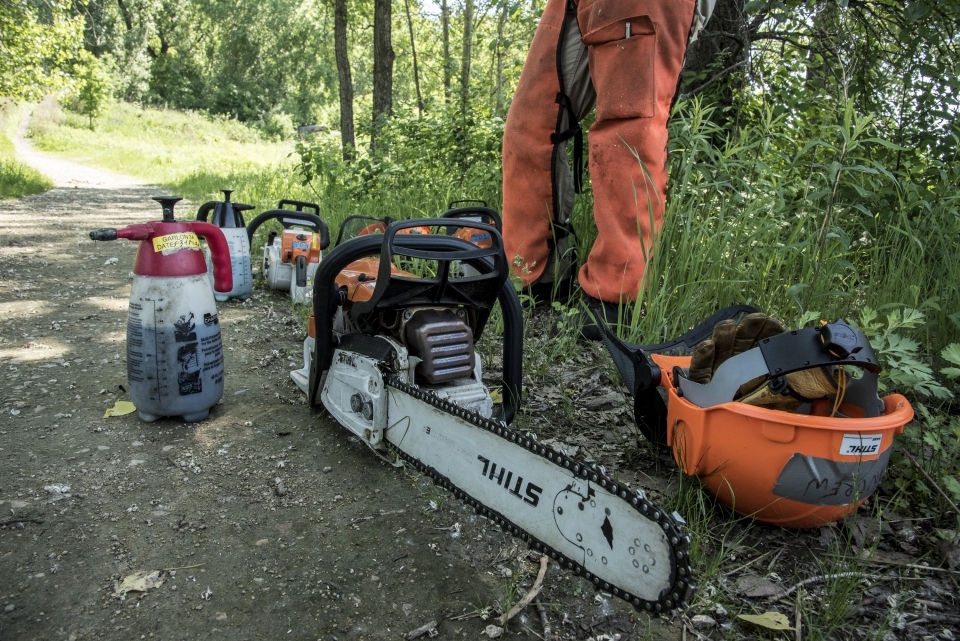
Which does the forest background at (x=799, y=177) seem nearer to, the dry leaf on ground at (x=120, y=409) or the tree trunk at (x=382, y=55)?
the dry leaf on ground at (x=120, y=409)

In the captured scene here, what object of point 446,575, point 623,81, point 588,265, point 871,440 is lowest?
point 446,575

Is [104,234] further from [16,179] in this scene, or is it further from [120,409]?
[16,179]

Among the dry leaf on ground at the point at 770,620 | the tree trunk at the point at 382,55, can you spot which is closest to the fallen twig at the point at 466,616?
the dry leaf on ground at the point at 770,620

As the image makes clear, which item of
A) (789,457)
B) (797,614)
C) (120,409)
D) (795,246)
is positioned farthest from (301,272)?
(797,614)

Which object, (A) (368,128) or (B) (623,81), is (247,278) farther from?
(A) (368,128)

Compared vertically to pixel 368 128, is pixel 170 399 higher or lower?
lower

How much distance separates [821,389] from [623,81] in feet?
5.57

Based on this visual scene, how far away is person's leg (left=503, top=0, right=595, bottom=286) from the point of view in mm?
3057

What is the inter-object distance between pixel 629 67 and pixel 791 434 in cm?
184

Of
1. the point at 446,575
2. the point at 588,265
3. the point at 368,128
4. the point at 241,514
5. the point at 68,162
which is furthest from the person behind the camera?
the point at 68,162

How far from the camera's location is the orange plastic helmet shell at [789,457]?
1.39 metres

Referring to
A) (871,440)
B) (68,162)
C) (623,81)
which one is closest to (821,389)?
(871,440)

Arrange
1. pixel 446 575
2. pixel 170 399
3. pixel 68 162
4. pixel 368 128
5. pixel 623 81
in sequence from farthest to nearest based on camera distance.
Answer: pixel 68 162, pixel 368 128, pixel 623 81, pixel 170 399, pixel 446 575

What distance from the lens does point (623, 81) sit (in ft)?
8.84
